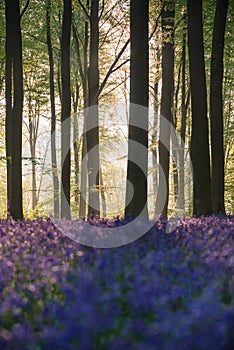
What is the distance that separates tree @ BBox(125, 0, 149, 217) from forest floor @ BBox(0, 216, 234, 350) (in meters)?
4.87

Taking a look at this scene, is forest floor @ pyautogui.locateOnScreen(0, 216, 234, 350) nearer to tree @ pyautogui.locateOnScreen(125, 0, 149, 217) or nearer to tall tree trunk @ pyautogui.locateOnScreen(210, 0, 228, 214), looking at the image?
tree @ pyautogui.locateOnScreen(125, 0, 149, 217)

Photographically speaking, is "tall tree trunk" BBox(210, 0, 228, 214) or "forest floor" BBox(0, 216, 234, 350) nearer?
"forest floor" BBox(0, 216, 234, 350)

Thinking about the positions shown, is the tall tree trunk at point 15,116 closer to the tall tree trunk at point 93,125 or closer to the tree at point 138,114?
Answer: the tree at point 138,114

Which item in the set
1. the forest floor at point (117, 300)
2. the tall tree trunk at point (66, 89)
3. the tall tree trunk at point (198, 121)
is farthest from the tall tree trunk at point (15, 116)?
the forest floor at point (117, 300)

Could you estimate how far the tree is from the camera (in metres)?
9.16

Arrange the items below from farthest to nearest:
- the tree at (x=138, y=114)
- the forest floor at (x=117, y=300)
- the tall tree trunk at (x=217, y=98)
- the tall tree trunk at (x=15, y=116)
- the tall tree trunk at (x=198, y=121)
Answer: the tall tree trunk at (x=217, y=98)
the tall tree trunk at (x=15, y=116)
the tall tree trunk at (x=198, y=121)
the tree at (x=138, y=114)
the forest floor at (x=117, y=300)

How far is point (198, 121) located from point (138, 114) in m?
1.98

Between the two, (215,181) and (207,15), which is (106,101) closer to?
(207,15)

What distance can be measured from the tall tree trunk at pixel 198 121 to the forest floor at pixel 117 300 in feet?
20.3

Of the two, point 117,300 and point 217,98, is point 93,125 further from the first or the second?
point 117,300

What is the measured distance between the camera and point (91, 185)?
725 inches

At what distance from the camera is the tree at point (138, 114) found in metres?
9.16

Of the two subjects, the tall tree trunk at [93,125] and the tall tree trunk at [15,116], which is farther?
the tall tree trunk at [93,125]

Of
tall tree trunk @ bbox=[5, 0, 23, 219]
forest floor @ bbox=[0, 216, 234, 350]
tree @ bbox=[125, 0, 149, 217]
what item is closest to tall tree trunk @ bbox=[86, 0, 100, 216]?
tall tree trunk @ bbox=[5, 0, 23, 219]
